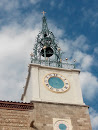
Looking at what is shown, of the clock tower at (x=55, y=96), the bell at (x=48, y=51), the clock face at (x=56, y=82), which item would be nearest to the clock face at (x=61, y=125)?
the clock tower at (x=55, y=96)

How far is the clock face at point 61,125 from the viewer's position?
13680 millimetres

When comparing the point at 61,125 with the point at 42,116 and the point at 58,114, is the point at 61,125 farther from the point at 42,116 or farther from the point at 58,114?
the point at 42,116

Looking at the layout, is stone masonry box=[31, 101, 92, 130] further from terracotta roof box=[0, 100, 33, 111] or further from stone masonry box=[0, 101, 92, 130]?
terracotta roof box=[0, 100, 33, 111]

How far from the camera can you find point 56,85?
16078 mm

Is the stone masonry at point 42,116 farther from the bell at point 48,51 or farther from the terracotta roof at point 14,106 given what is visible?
the bell at point 48,51

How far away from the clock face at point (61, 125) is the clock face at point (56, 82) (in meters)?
2.38

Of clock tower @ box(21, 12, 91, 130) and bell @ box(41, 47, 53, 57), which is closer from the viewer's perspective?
clock tower @ box(21, 12, 91, 130)

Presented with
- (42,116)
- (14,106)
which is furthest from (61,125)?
(14,106)

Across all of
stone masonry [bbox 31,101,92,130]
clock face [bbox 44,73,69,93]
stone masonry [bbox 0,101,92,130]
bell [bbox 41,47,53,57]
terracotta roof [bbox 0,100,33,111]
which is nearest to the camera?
stone masonry [bbox 0,101,92,130]

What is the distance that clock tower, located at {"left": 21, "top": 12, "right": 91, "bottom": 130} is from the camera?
13.9 meters

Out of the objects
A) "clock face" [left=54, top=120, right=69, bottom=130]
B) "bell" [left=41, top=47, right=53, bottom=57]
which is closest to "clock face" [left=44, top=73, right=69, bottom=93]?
"clock face" [left=54, top=120, right=69, bottom=130]

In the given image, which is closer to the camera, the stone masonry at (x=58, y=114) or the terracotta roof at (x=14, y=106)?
the stone masonry at (x=58, y=114)

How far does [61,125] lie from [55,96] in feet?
7.09

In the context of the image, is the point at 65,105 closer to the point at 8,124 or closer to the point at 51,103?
the point at 51,103
